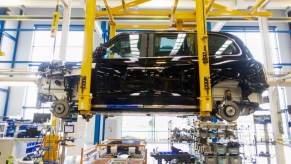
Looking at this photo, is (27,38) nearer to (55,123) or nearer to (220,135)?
(55,123)

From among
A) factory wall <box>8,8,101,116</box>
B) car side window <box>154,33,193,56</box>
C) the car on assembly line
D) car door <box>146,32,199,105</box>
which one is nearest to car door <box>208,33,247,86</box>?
the car on assembly line

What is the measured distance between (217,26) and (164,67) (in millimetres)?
7377

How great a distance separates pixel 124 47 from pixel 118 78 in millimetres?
604

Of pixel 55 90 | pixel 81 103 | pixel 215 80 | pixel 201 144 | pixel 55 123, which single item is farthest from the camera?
pixel 201 144

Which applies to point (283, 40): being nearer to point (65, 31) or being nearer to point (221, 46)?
point (221, 46)

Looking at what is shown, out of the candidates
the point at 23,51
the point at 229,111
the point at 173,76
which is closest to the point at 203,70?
the point at 173,76

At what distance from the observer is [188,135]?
26.2 feet

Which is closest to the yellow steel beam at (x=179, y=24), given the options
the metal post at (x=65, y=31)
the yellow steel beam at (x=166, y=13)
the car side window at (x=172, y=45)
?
the yellow steel beam at (x=166, y=13)

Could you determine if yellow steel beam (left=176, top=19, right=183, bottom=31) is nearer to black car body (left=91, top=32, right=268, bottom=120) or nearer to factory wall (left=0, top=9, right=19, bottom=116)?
black car body (left=91, top=32, right=268, bottom=120)

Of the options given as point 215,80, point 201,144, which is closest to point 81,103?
point 215,80

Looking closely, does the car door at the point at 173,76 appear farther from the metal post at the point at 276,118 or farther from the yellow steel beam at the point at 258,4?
the metal post at the point at 276,118

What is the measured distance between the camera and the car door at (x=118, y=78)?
11.5ft

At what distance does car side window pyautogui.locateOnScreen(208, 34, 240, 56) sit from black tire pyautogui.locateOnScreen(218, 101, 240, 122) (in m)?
0.84

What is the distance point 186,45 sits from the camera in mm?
3791
